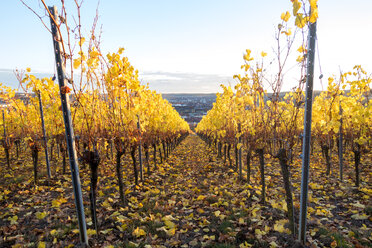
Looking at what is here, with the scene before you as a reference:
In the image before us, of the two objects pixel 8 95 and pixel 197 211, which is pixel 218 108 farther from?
pixel 8 95

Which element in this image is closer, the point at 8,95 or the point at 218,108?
the point at 8,95

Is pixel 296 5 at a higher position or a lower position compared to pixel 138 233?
higher

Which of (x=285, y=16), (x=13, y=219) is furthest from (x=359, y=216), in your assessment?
(x=13, y=219)

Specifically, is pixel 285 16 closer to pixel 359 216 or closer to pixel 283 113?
pixel 283 113

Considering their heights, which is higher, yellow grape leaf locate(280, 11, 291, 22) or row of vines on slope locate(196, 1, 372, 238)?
yellow grape leaf locate(280, 11, 291, 22)

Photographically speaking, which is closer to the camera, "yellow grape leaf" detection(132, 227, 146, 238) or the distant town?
"yellow grape leaf" detection(132, 227, 146, 238)

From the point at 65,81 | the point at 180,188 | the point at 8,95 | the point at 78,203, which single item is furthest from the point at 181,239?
the point at 8,95

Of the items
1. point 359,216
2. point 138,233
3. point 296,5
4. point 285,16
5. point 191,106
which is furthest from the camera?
point 191,106

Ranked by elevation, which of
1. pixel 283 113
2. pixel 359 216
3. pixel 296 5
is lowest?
pixel 359 216

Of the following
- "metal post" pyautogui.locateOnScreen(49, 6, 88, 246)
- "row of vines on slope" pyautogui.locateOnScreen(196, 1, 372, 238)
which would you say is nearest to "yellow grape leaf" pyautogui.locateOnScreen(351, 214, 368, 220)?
"row of vines on slope" pyautogui.locateOnScreen(196, 1, 372, 238)

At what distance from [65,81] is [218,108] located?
774 centimetres

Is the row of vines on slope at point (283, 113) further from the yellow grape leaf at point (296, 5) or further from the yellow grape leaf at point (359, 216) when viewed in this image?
the yellow grape leaf at point (359, 216)

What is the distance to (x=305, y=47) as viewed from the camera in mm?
2762

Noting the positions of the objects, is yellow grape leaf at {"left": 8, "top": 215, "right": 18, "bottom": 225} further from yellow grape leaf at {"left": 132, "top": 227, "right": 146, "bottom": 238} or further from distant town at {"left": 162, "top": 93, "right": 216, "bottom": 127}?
distant town at {"left": 162, "top": 93, "right": 216, "bottom": 127}
